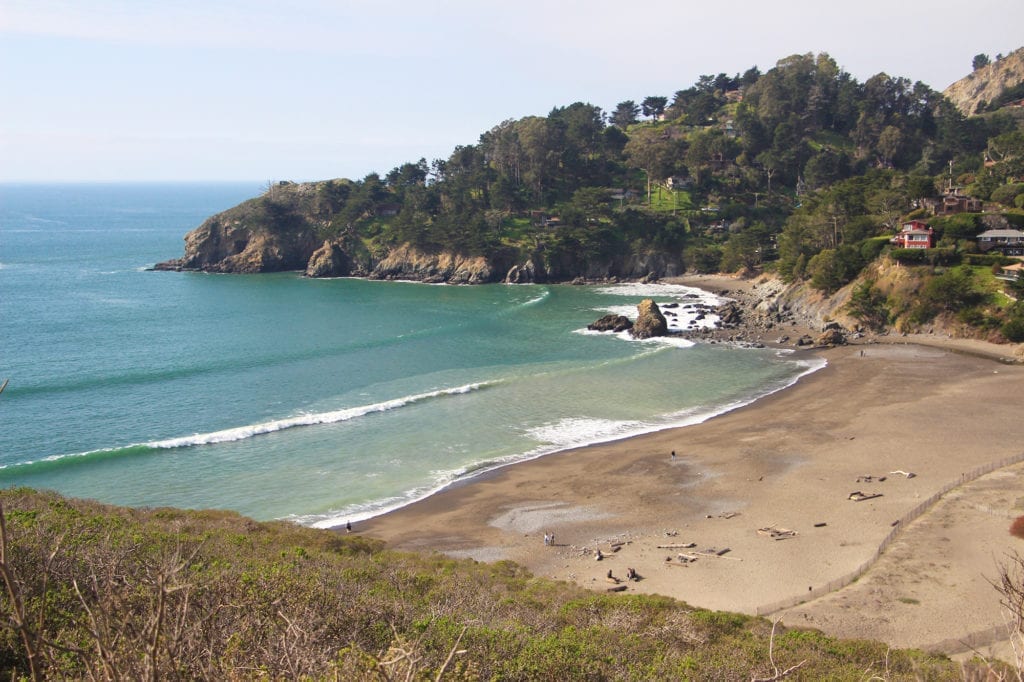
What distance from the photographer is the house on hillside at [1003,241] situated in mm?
58406

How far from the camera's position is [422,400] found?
44250 mm

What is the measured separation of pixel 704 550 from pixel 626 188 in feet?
287

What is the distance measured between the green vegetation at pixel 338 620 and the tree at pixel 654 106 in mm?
134430

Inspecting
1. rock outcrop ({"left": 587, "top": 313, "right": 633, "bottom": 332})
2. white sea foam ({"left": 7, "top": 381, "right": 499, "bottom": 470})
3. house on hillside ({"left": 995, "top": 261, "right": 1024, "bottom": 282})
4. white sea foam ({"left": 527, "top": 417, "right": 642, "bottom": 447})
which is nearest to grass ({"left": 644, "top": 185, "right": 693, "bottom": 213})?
rock outcrop ({"left": 587, "top": 313, "right": 633, "bottom": 332})

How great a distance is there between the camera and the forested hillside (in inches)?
2876

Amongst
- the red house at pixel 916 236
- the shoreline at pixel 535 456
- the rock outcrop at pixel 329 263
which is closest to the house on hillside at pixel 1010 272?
the red house at pixel 916 236

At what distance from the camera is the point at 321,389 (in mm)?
46500

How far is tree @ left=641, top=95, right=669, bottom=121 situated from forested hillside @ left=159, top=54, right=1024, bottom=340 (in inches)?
542

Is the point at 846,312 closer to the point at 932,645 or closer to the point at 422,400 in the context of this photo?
the point at 422,400

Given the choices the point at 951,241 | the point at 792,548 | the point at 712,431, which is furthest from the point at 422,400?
the point at 951,241

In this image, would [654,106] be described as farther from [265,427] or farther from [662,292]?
[265,427]

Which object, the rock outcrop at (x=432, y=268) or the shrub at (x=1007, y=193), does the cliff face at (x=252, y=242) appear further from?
the shrub at (x=1007, y=193)

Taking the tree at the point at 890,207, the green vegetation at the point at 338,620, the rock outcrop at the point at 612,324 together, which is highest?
the tree at the point at 890,207

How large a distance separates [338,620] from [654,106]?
142 meters
